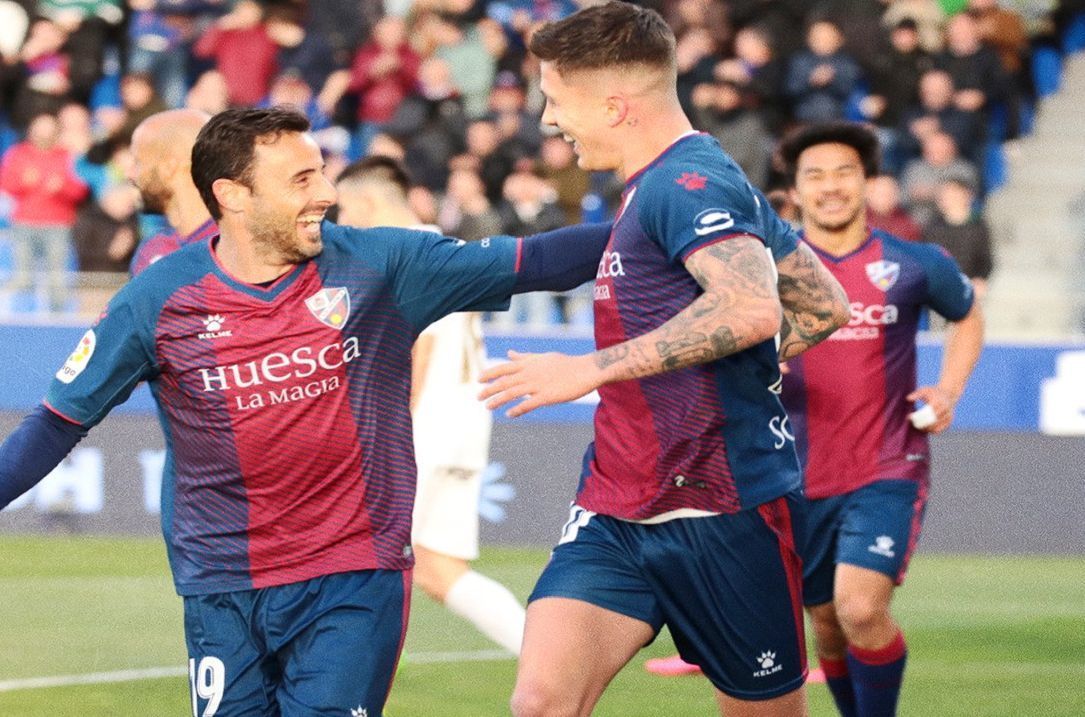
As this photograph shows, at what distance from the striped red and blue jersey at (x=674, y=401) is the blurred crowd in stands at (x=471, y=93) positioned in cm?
798

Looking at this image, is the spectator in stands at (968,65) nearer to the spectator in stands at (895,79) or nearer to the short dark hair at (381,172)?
the spectator in stands at (895,79)

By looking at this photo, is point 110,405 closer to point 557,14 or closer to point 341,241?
point 341,241

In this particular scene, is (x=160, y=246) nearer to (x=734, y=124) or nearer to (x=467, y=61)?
(x=734, y=124)

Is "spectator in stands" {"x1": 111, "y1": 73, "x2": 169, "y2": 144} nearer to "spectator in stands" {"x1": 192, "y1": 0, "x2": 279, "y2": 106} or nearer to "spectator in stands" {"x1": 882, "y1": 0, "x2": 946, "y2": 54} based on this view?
"spectator in stands" {"x1": 192, "y1": 0, "x2": 279, "y2": 106}

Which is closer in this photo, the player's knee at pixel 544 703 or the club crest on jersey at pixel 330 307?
the player's knee at pixel 544 703

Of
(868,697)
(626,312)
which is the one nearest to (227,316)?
(626,312)

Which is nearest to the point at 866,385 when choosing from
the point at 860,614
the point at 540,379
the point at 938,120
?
the point at 860,614

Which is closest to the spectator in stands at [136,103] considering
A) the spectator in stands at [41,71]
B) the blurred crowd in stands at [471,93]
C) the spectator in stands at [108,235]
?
the blurred crowd in stands at [471,93]

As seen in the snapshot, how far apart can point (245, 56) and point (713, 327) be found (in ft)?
42.1

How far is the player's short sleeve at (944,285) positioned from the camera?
7211 mm

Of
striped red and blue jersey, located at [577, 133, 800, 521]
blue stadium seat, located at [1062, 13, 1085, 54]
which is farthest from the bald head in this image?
blue stadium seat, located at [1062, 13, 1085, 54]

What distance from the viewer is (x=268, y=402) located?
473 centimetres

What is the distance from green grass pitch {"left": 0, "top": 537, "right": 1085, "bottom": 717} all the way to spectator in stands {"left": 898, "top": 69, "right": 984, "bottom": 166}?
3.90 metres

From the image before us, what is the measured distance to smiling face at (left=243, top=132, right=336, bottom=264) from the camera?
4773 millimetres
